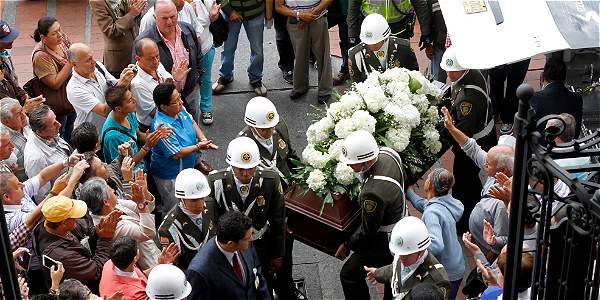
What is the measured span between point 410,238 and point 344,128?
4.88ft

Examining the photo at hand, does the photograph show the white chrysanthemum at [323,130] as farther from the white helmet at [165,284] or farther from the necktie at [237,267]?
the white helmet at [165,284]

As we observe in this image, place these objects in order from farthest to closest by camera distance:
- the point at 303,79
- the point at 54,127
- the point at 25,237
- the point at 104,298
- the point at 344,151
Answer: the point at 303,79, the point at 54,127, the point at 344,151, the point at 25,237, the point at 104,298

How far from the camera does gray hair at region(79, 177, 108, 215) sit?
6.18 meters

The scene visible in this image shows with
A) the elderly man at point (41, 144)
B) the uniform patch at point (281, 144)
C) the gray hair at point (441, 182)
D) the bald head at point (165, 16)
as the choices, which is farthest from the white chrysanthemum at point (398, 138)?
the elderly man at point (41, 144)

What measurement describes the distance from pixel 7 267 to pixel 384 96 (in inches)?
171

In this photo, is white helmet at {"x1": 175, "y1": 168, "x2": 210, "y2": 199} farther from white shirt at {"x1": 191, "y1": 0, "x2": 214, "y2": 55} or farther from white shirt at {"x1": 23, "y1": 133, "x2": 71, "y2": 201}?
white shirt at {"x1": 191, "y1": 0, "x2": 214, "y2": 55}

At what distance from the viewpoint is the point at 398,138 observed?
22.8 ft

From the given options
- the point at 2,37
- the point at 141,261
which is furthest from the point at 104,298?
the point at 2,37

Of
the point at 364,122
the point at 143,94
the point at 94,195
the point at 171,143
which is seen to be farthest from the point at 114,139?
the point at 364,122

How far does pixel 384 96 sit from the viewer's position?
23.8ft

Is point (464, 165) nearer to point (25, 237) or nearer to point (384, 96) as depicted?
point (384, 96)

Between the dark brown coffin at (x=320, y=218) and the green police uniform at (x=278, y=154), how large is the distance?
183 mm

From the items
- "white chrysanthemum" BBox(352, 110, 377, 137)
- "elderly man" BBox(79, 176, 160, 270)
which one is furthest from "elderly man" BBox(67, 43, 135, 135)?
"white chrysanthemum" BBox(352, 110, 377, 137)

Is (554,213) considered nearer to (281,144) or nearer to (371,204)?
(371,204)
